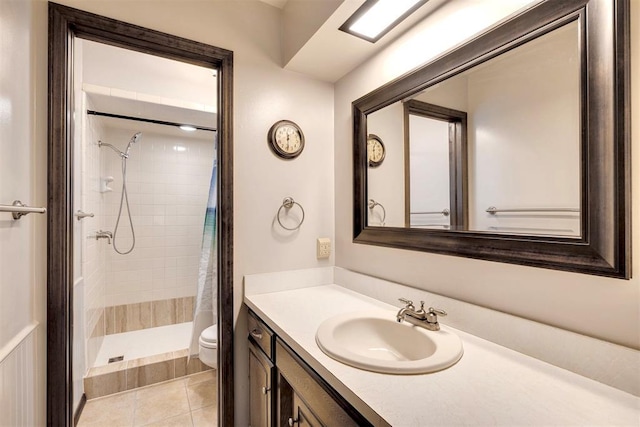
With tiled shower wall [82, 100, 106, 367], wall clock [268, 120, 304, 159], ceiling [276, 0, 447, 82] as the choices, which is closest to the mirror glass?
ceiling [276, 0, 447, 82]

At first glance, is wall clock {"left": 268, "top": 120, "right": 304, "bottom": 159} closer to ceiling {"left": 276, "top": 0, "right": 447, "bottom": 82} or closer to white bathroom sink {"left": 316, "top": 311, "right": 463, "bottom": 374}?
ceiling {"left": 276, "top": 0, "right": 447, "bottom": 82}

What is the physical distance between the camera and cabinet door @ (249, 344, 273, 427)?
124cm

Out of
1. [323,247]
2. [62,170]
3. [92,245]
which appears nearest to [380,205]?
[323,247]

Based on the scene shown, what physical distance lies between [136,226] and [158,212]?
9.4 inches

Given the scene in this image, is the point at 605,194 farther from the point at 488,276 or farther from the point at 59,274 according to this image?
the point at 59,274

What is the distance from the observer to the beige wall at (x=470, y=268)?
712 millimetres

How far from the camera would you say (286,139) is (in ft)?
5.49

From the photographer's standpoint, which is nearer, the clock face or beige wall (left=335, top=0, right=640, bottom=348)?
beige wall (left=335, top=0, right=640, bottom=348)

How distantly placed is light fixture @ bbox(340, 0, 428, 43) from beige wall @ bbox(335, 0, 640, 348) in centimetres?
9

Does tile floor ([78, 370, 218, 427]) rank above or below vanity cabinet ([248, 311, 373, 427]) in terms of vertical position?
below

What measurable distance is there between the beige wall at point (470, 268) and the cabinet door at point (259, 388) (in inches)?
26.4

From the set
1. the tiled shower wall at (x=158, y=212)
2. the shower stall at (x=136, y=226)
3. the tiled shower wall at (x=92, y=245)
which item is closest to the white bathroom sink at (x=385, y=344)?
the shower stall at (x=136, y=226)

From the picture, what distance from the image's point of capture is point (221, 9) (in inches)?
60.4

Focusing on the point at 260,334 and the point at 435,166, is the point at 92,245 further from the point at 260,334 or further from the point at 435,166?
the point at 435,166
